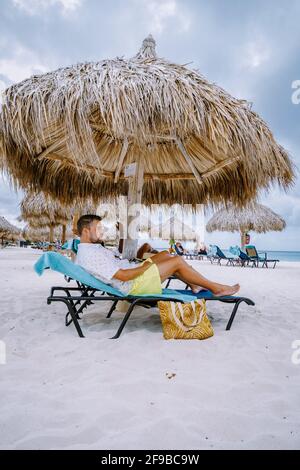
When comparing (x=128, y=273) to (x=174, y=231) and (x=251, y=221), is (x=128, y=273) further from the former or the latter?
(x=174, y=231)

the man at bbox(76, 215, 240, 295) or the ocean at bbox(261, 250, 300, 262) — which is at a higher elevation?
the man at bbox(76, 215, 240, 295)

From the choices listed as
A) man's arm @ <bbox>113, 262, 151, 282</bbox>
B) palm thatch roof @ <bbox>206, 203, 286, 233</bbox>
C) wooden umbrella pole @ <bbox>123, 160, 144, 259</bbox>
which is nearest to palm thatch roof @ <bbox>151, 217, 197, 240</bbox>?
palm thatch roof @ <bbox>206, 203, 286, 233</bbox>

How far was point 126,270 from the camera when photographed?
2492 millimetres

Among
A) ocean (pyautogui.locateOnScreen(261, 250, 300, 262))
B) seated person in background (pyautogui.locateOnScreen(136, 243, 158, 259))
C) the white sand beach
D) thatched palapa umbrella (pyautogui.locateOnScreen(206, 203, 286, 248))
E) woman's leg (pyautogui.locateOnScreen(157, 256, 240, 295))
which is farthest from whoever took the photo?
ocean (pyautogui.locateOnScreen(261, 250, 300, 262))

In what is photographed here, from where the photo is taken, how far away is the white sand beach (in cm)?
117

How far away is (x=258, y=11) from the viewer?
7.05 meters

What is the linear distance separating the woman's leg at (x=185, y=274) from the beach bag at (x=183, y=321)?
0.36 metres

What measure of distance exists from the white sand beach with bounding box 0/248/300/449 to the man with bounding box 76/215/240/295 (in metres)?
0.40

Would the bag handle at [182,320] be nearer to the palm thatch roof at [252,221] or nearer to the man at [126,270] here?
the man at [126,270]

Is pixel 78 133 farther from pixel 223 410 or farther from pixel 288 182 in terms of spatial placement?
pixel 288 182

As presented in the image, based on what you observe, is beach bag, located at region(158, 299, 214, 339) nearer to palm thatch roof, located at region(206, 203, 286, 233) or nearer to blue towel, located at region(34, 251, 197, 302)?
blue towel, located at region(34, 251, 197, 302)

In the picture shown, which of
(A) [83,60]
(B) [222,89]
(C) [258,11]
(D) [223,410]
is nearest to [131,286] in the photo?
(D) [223,410]

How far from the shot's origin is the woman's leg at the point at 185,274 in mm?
2629

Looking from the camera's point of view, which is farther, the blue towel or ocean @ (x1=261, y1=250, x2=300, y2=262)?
ocean @ (x1=261, y1=250, x2=300, y2=262)
